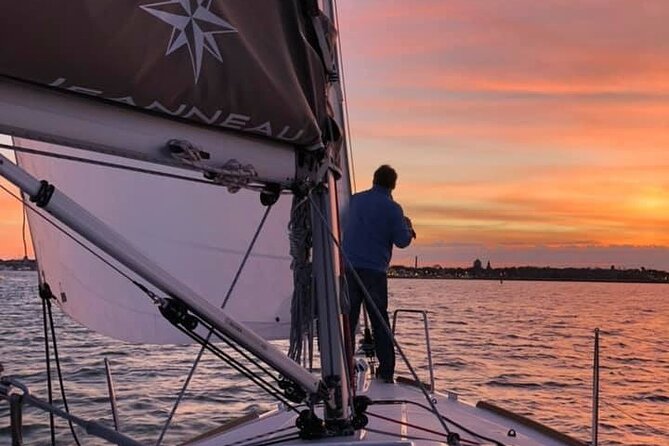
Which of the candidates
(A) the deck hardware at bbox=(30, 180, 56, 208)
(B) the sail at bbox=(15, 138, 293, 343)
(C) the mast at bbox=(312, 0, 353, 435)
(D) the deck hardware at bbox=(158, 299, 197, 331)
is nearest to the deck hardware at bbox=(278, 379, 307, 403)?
(C) the mast at bbox=(312, 0, 353, 435)

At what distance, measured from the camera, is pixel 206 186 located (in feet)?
15.8

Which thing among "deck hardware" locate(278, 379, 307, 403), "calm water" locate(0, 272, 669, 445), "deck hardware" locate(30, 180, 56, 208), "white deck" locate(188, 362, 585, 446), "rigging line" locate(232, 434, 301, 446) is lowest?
"calm water" locate(0, 272, 669, 445)

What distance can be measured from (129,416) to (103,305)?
162 inches

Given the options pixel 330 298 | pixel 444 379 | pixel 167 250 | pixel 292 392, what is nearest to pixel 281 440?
pixel 292 392

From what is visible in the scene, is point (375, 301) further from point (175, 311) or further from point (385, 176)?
point (175, 311)

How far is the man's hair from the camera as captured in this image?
4996 mm

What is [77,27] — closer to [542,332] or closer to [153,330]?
[153,330]

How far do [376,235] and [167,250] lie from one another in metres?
1.27

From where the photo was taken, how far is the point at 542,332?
21359 mm

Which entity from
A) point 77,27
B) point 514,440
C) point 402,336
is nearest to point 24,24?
point 77,27

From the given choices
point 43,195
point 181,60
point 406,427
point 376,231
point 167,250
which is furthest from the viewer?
point 376,231

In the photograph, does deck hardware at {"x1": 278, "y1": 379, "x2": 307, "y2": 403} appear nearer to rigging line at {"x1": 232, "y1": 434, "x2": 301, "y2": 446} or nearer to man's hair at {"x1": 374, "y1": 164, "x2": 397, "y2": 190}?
rigging line at {"x1": 232, "y1": 434, "x2": 301, "y2": 446}

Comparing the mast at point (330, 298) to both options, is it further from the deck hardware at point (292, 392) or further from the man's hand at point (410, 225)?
the man's hand at point (410, 225)

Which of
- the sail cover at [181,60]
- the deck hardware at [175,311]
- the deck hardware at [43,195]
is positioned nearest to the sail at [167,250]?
the sail cover at [181,60]
